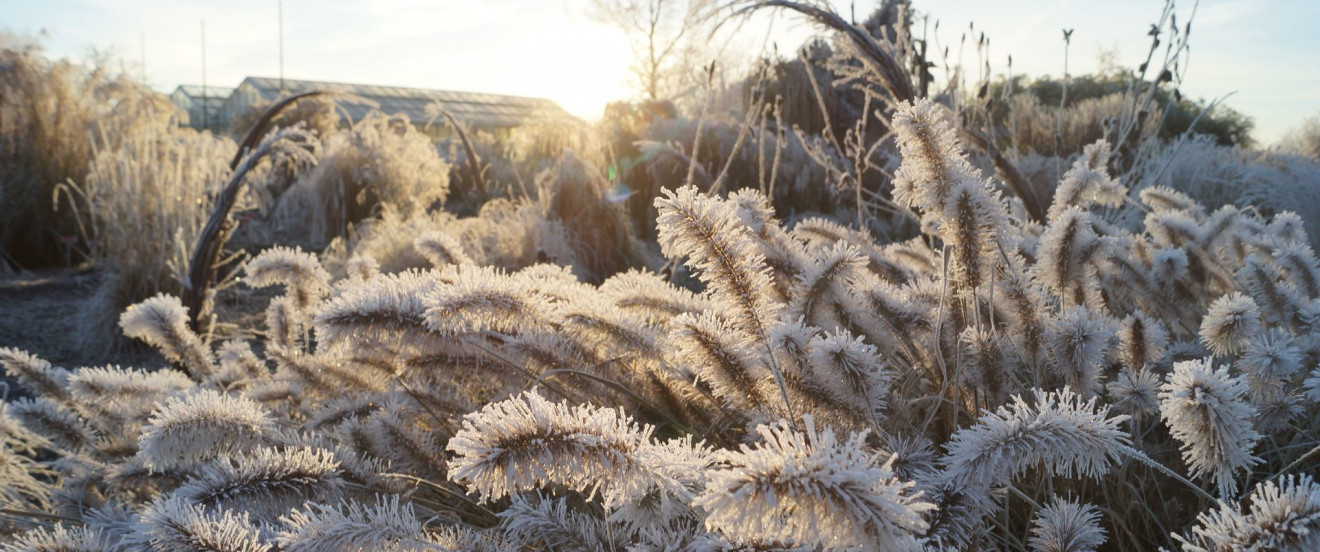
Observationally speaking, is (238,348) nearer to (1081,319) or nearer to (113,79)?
(1081,319)

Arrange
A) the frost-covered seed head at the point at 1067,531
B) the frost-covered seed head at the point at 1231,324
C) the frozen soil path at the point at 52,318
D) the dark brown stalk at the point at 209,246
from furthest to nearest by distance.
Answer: the frozen soil path at the point at 52,318, the dark brown stalk at the point at 209,246, the frost-covered seed head at the point at 1231,324, the frost-covered seed head at the point at 1067,531

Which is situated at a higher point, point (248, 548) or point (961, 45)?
point (961, 45)

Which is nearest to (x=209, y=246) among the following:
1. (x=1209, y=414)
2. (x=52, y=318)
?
(x=52, y=318)

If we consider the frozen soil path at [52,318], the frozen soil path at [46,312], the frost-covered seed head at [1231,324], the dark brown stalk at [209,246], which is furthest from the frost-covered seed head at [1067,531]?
the frozen soil path at [46,312]

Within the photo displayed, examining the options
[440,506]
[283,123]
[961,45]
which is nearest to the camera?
[440,506]

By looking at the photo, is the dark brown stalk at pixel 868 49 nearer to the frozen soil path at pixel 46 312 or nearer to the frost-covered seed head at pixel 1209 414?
the frost-covered seed head at pixel 1209 414

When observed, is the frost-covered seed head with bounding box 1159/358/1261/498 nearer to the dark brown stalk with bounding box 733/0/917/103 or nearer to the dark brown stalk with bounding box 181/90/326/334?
the dark brown stalk with bounding box 733/0/917/103

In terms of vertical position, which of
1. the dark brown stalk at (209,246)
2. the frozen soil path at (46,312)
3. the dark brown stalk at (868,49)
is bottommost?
the frozen soil path at (46,312)

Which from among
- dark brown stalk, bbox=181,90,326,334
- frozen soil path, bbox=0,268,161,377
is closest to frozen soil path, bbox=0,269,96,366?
frozen soil path, bbox=0,268,161,377

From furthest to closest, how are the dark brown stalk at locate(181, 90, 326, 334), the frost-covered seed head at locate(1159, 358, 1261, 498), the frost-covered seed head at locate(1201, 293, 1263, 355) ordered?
the dark brown stalk at locate(181, 90, 326, 334)
the frost-covered seed head at locate(1201, 293, 1263, 355)
the frost-covered seed head at locate(1159, 358, 1261, 498)

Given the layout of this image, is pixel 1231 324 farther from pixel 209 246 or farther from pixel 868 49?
pixel 209 246

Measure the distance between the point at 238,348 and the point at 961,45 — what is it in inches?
116

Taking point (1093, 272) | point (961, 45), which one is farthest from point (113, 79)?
point (1093, 272)

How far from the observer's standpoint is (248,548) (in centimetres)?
113
